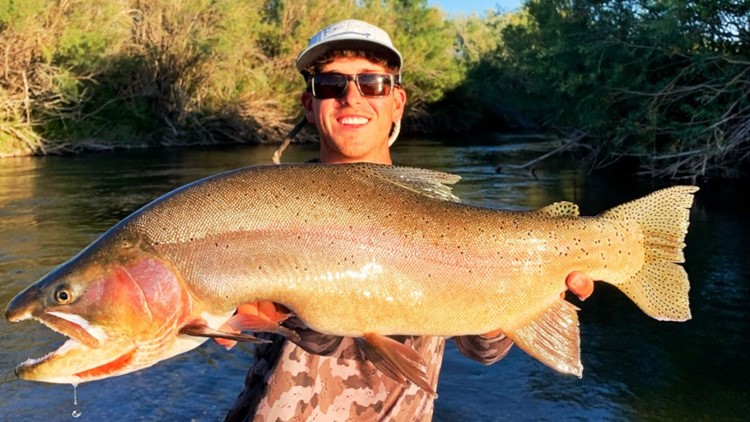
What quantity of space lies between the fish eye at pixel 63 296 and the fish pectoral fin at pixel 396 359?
3.17 feet

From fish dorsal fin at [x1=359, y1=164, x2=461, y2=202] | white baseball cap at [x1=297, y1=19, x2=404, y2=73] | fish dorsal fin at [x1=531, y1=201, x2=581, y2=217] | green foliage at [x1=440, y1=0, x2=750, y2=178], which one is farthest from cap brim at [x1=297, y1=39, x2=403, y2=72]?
Answer: green foliage at [x1=440, y1=0, x2=750, y2=178]

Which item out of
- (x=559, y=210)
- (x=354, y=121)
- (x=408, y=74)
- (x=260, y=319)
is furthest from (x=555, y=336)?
(x=408, y=74)

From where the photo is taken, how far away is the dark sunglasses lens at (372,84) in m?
3.01

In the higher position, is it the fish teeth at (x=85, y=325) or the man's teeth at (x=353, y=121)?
the man's teeth at (x=353, y=121)

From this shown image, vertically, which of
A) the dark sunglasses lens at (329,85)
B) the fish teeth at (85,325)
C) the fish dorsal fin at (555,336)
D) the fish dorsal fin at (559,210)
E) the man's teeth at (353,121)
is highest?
the dark sunglasses lens at (329,85)

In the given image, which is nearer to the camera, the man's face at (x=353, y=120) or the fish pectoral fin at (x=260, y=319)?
the fish pectoral fin at (x=260, y=319)

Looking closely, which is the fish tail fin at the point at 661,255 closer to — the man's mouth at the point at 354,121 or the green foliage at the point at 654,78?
the man's mouth at the point at 354,121

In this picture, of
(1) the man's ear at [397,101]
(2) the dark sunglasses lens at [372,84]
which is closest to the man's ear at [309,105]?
(2) the dark sunglasses lens at [372,84]

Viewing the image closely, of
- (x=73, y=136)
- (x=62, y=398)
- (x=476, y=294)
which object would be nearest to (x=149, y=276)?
(x=476, y=294)

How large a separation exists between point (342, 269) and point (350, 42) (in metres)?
1.16

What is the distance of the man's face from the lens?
298 cm

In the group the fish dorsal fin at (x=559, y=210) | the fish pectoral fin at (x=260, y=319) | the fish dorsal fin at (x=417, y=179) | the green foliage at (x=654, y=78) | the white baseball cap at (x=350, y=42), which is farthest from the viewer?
the green foliage at (x=654, y=78)

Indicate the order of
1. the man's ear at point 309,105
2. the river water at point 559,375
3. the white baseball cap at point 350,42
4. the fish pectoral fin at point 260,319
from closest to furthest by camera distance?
the fish pectoral fin at point 260,319 < the white baseball cap at point 350,42 < the man's ear at point 309,105 < the river water at point 559,375

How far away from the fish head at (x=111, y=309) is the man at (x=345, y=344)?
0.47 metres
